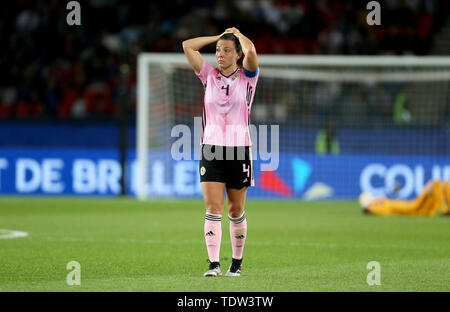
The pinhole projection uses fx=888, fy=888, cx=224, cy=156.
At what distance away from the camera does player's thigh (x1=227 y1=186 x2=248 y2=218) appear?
7.51m

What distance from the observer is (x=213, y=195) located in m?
7.41

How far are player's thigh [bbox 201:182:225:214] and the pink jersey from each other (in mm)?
349

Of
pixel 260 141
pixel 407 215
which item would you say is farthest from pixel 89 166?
pixel 407 215

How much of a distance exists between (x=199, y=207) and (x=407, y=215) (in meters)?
4.08

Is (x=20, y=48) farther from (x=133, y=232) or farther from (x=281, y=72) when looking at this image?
(x=133, y=232)

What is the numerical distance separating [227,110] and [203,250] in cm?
271

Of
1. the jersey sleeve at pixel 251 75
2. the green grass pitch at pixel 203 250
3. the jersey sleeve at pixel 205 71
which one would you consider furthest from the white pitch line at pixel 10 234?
the jersey sleeve at pixel 251 75

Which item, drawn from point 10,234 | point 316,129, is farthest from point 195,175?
point 10,234

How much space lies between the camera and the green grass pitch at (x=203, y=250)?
6980 millimetres

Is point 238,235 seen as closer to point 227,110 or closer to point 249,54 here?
point 227,110

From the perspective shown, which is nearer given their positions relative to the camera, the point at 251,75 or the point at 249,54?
the point at 249,54

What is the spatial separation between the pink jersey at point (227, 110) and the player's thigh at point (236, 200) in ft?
1.31

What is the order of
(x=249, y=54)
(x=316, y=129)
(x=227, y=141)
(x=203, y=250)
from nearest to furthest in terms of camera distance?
(x=249, y=54), (x=227, y=141), (x=203, y=250), (x=316, y=129)

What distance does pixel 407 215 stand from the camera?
16.0 meters
